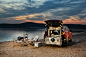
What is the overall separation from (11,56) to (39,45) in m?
3.23

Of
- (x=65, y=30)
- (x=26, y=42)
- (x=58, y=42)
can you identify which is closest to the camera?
(x=58, y=42)

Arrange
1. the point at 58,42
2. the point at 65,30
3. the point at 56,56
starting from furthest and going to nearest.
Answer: the point at 65,30
the point at 58,42
the point at 56,56

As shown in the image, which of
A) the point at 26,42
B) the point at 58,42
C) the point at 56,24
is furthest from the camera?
the point at 56,24

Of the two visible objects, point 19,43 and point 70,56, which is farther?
point 19,43

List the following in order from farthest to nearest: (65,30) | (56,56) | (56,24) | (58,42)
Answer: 1. (65,30)
2. (56,24)
3. (58,42)
4. (56,56)

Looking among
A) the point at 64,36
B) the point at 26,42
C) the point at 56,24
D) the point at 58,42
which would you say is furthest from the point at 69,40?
the point at 26,42

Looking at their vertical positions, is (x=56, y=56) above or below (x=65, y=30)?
below

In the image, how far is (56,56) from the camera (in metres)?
5.81

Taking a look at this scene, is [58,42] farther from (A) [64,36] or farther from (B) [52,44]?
(A) [64,36]

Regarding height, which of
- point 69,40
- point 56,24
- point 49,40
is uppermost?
point 56,24

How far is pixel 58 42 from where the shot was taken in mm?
A: 8289

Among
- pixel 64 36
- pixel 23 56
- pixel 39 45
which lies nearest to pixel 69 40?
pixel 64 36

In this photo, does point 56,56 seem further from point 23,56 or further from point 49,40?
point 49,40

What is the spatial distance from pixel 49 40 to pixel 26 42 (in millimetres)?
2322
